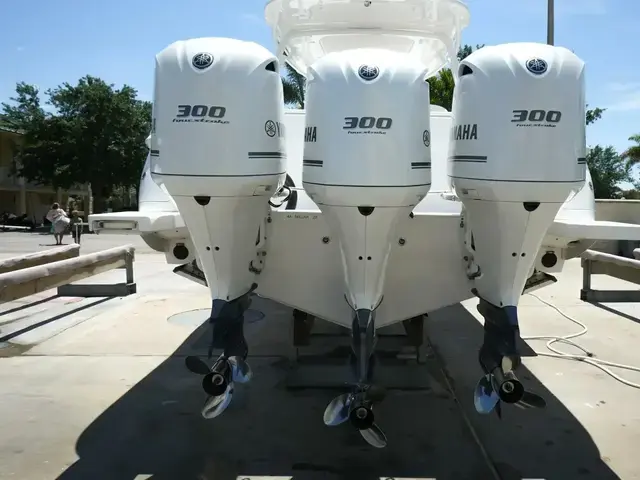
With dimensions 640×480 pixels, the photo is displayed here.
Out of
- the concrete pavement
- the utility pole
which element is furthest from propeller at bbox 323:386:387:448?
A: the utility pole

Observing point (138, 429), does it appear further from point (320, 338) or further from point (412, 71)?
point (412, 71)

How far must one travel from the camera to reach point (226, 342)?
329 cm

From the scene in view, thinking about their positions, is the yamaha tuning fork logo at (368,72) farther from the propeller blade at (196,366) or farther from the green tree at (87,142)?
the green tree at (87,142)

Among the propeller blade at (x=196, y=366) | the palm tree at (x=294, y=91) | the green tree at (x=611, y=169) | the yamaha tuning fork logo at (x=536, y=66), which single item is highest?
the palm tree at (x=294, y=91)

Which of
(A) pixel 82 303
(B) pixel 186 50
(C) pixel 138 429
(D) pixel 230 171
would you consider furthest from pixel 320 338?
(A) pixel 82 303

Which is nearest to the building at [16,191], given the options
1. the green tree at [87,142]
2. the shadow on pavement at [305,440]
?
the green tree at [87,142]

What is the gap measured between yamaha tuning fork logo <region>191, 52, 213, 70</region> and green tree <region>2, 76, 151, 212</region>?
25949 mm

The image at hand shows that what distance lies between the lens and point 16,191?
33594 millimetres

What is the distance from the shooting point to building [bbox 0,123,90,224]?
105ft

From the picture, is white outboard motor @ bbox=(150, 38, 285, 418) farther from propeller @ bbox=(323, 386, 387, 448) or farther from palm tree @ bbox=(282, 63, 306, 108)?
palm tree @ bbox=(282, 63, 306, 108)

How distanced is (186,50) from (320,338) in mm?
2962

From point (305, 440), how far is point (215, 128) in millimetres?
1789

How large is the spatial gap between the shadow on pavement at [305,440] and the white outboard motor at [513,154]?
1.48ft

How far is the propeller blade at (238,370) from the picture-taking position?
321 centimetres
